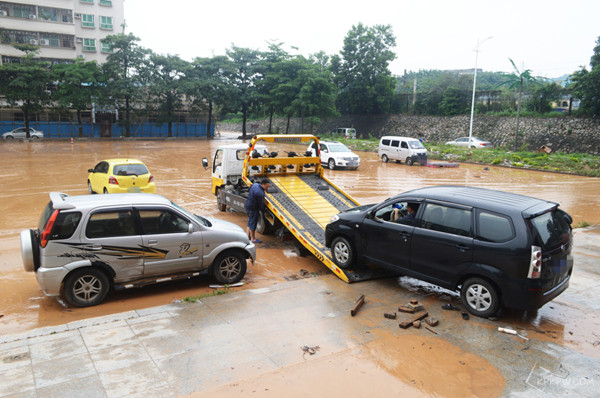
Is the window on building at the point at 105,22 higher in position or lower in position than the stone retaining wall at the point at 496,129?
higher

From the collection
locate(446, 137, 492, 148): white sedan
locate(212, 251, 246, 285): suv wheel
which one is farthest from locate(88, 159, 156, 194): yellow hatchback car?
locate(446, 137, 492, 148): white sedan

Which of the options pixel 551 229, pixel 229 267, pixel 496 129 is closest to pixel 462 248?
pixel 551 229

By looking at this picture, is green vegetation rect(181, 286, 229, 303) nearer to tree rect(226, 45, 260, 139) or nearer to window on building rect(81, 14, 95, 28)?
tree rect(226, 45, 260, 139)

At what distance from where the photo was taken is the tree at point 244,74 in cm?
5403

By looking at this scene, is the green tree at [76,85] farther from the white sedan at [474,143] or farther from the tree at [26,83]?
the white sedan at [474,143]

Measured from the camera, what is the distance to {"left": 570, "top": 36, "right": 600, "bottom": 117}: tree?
35812 millimetres

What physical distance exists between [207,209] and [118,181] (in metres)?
2.95

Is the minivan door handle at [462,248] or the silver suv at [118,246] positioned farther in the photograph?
the silver suv at [118,246]

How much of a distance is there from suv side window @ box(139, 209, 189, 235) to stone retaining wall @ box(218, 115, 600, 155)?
37.6m

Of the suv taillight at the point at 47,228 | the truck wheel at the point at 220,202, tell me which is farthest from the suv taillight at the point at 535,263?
the truck wheel at the point at 220,202

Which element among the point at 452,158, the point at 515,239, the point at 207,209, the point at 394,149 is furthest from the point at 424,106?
the point at 515,239

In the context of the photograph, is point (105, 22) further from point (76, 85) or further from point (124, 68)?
point (76, 85)

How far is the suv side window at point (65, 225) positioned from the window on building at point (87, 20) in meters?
62.2

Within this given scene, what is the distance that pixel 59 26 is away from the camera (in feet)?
179
